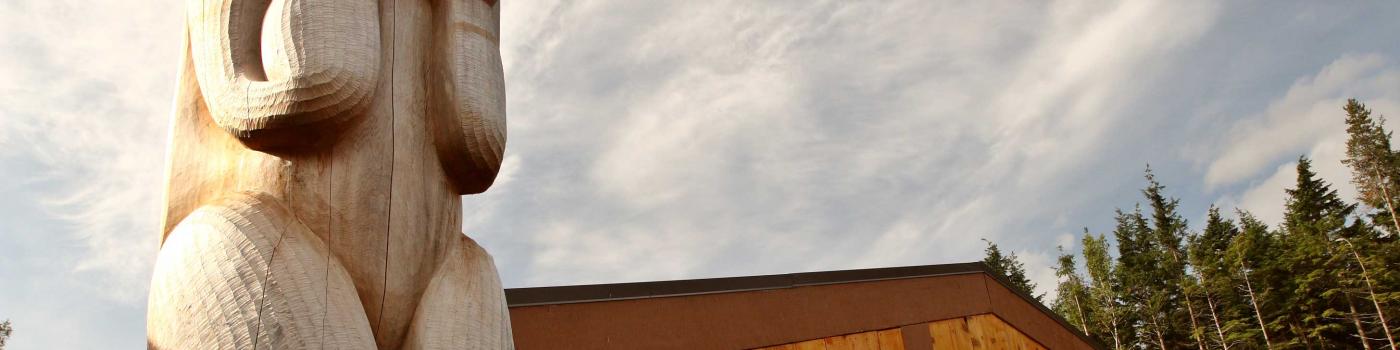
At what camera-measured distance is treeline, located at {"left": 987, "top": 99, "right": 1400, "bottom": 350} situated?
34.4 meters

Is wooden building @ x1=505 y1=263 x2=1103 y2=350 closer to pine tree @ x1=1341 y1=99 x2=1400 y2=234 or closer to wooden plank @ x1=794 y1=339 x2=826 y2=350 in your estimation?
wooden plank @ x1=794 y1=339 x2=826 y2=350

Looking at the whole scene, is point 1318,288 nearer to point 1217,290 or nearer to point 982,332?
point 1217,290

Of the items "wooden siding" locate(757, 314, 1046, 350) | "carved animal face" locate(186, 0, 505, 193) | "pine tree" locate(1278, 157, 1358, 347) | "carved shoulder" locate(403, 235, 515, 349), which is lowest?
"carved shoulder" locate(403, 235, 515, 349)

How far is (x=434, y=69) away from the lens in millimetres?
2107

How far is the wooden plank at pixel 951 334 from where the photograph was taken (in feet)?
24.9

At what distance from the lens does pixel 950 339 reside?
7.73 m

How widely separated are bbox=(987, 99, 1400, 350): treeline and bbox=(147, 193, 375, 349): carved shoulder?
40227 millimetres

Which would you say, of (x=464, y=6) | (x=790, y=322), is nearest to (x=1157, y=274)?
(x=790, y=322)

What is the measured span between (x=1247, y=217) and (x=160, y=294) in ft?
168

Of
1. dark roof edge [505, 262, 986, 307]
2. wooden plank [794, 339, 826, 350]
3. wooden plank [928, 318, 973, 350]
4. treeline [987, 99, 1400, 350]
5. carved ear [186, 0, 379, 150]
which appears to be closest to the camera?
carved ear [186, 0, 379, 150]

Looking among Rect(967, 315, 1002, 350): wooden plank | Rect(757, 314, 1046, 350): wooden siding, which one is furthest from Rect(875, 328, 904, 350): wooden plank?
Rect(967, 315, 1002, 350): wooden plank

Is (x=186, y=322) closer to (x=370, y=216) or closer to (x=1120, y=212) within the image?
(x=370, y=216)

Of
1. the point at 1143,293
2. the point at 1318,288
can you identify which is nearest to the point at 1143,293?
the point at 1143,293

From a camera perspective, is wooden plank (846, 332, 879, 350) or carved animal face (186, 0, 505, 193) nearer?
carved animal face (186, 0, 505, 193)
